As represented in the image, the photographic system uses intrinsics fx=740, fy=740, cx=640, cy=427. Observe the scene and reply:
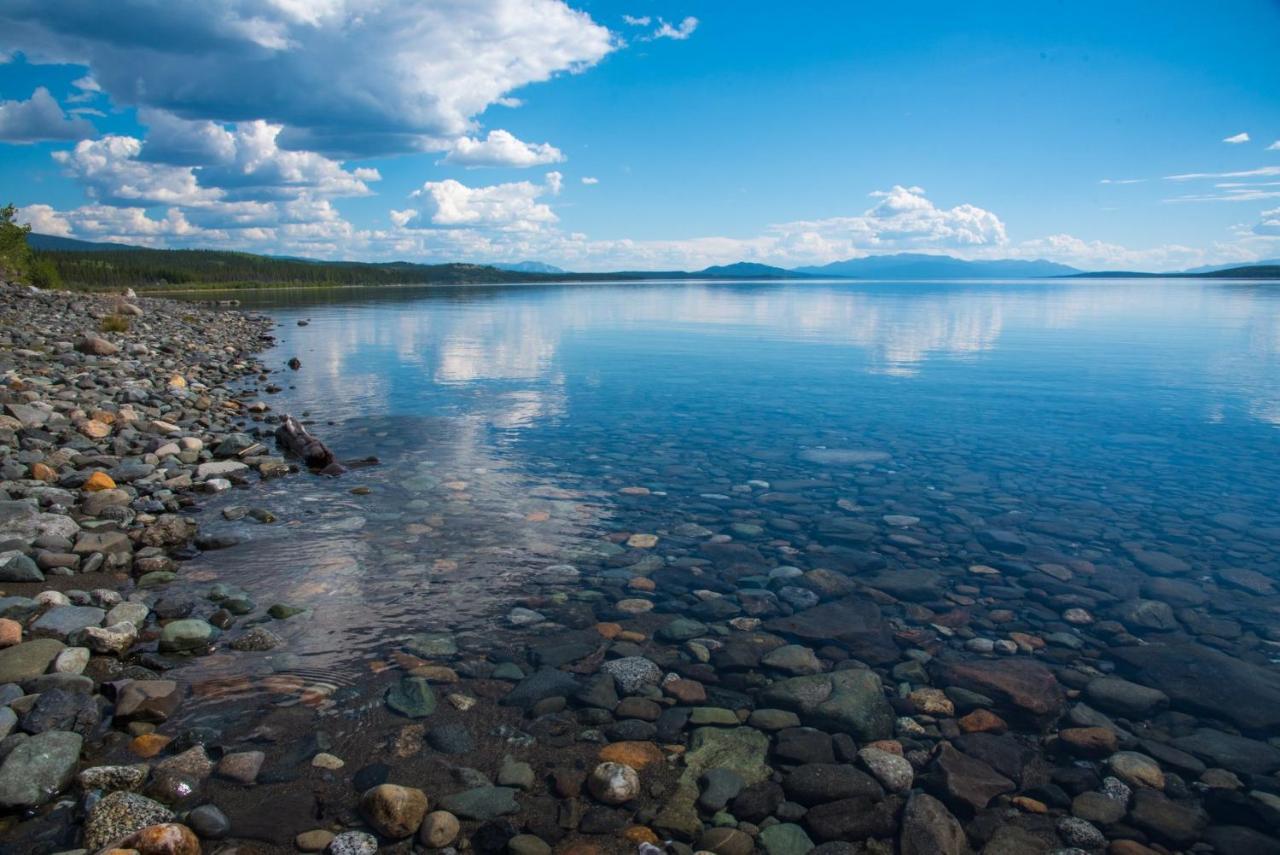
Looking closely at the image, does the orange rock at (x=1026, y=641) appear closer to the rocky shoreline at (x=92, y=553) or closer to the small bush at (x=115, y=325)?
the rocky shoreline at (x=92, y=553)

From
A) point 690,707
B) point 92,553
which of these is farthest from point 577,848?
point 92,553

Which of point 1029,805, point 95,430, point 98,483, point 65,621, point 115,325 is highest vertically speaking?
point 115,325

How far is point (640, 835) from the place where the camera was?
5012 mm

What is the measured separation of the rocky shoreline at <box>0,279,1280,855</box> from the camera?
5062 mm

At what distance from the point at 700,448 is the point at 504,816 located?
12.0 meters

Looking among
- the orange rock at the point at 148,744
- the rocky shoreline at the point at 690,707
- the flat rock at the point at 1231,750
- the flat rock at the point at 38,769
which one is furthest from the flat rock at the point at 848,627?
the flat rock at the point at 38,769

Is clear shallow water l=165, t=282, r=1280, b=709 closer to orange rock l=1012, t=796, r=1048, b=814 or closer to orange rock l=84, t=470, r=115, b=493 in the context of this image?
orange rock l=84, t=470, r=115, b=493

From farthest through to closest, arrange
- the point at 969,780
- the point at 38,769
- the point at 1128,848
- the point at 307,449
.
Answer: the point at 307,449 → the point at 969,780 → the point at 38,769 → the point at 1128,848

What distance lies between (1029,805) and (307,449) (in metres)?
13.6

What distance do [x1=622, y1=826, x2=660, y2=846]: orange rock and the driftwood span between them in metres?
10.7

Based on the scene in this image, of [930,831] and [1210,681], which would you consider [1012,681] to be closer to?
[1210,681]

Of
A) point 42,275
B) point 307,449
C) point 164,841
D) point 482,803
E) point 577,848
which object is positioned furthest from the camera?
point 42,275

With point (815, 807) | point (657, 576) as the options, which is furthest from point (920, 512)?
point (815, 807)

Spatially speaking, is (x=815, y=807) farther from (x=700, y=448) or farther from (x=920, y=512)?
(x=700, y=448)
